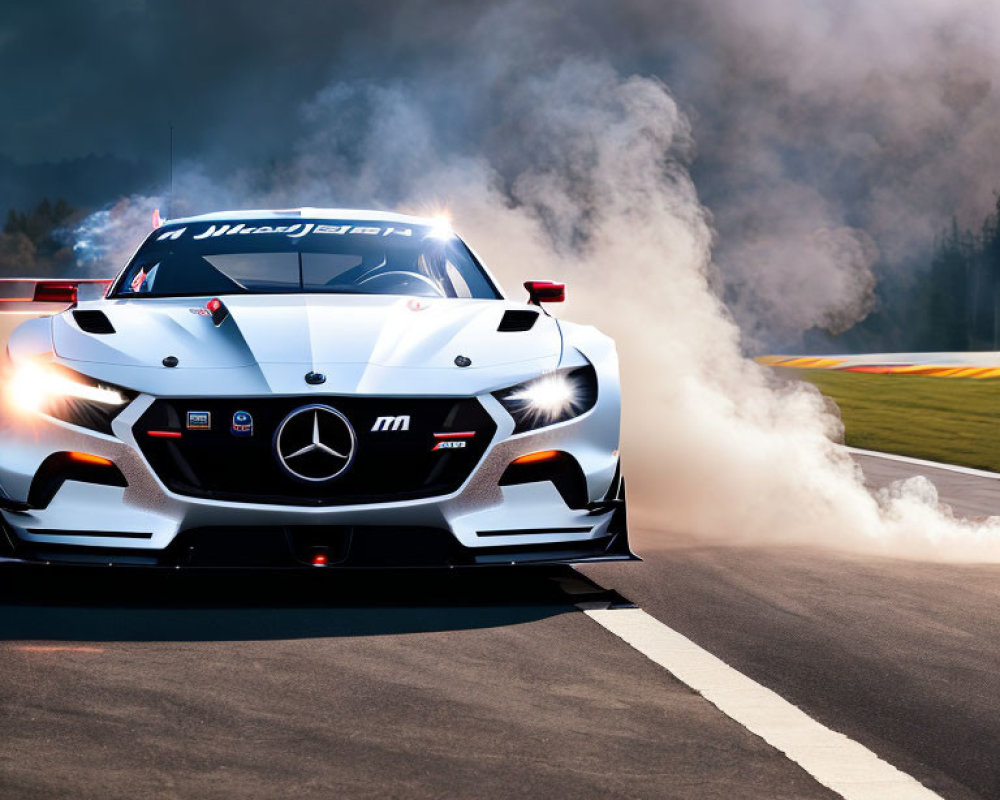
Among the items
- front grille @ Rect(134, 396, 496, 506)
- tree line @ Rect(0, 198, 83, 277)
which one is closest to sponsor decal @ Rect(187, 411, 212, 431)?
front grille @ Rect(134, 396, 496, 506)

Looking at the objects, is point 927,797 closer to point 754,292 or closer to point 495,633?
point 495,633

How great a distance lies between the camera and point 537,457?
565cm

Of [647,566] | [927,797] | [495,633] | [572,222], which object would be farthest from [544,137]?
[927,797]

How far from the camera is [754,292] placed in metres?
50.3

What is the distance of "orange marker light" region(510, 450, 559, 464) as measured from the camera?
561 centimetres

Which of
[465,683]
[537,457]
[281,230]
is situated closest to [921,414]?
[281,230]

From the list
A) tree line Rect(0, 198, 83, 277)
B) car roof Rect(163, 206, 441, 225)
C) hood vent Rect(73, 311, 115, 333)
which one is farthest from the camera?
tree line Rect(0, 198, 83, 277)

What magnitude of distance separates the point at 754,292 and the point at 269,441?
150 feet

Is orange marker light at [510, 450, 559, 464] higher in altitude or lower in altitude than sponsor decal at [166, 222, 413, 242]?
lower

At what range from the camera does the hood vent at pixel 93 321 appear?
231 inches

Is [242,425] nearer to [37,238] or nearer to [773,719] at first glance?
[773,719]

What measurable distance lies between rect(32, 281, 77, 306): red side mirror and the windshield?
182mm

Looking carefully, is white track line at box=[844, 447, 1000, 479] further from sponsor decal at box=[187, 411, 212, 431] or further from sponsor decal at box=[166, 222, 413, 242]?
sponsor decal at box=[187, 411, 212, 431]

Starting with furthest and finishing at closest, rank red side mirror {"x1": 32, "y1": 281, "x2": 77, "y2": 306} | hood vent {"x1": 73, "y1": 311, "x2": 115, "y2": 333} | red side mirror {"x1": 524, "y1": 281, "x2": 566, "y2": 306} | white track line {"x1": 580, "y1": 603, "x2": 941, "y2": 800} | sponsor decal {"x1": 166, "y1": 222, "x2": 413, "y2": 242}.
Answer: sponsor decal {"x1": 166, "y1": 222, "x2": 413, "y2": 242} < red side mirror {"x1": 524, "y1": 281, "x2": 566, "y2": 306} < red side mirror {"x1": 32, "y1": 281, "x2": 77, "y2": 306} < hood vent {"x1": 73, "y1": 311, "x2": 115, "y2": 333} < white track line {"x1": 580, "y1": 603, "x2": 941, "y2": 800}
